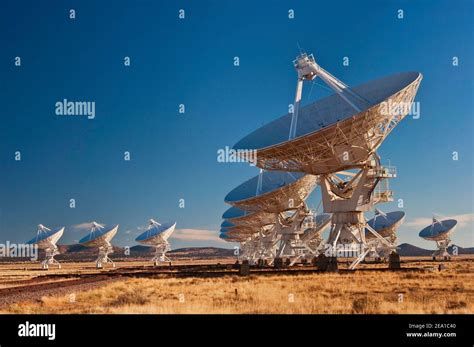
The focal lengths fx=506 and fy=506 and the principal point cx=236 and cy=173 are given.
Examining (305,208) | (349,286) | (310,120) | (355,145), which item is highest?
(310,120)

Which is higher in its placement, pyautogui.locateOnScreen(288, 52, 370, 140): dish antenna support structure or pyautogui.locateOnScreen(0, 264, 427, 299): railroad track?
pyautogui.locateOnScreen(288, 52, 370, 140): dish antenna support structure

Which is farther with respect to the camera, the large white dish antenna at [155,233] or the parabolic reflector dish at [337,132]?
the large white dish antenna at [155,233]

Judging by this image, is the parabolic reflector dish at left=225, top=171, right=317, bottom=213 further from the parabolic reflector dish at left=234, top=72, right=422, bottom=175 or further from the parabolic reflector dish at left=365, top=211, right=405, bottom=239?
the parabolic reflector dish at left=365, top=211, right=405, bottom=239

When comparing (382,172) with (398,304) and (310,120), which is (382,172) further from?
(398,304)

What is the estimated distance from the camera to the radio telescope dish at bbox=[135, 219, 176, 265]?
254 feet

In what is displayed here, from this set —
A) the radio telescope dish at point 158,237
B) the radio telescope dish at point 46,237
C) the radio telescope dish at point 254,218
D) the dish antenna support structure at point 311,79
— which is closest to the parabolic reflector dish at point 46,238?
the radio telescope dish at point 46,237

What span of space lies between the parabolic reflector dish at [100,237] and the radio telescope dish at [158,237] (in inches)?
230

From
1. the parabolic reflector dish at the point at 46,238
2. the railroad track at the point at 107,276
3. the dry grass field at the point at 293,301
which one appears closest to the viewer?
the dry grass field at the point at 293,301

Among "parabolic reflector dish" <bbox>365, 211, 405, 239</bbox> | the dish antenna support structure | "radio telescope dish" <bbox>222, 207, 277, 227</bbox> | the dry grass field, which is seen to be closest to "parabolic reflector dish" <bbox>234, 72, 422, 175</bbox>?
the dish antenna support structure

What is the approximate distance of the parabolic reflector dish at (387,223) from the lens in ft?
219

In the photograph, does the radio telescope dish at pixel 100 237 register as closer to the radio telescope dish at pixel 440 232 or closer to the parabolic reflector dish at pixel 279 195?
the parabolic reflector dish at pixel 279 195
